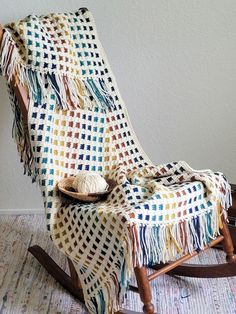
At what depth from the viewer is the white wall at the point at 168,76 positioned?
5.98 ft

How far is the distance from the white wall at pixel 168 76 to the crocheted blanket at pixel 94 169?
242 millimetres

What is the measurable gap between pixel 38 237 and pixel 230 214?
31.1 inches

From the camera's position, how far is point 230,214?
1700mm

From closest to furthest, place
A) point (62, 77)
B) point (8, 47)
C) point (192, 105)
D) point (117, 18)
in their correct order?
1. point (8, 47)
2. point (62, 77)
3. point (117, 18)
4. point (192, 105)

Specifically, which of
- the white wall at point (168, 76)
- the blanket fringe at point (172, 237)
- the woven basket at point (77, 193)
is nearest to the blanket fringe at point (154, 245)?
the blanket fringe at point (172, 237)

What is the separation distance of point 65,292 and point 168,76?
958 mm

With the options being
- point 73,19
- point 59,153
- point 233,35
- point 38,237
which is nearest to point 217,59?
point 233,35

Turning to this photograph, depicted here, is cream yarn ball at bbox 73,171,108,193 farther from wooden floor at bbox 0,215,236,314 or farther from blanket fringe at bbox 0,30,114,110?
wooden floor at bbox 0,215,236,314

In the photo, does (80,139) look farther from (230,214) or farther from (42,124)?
(230,214)

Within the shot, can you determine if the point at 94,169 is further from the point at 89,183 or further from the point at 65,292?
the point at 65,292

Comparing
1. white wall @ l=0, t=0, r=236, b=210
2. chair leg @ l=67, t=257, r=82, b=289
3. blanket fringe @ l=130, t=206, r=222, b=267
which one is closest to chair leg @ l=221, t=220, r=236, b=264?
blanket fringe @ l=130, t=206, r=222, b=267

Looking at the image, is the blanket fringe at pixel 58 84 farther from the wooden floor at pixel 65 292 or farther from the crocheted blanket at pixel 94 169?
the wooden floor at pixel 65 292

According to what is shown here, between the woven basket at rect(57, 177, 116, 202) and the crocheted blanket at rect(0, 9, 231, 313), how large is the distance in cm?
2

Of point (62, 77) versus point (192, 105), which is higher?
point (62, 77)
